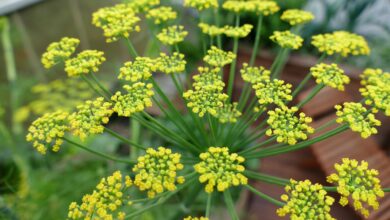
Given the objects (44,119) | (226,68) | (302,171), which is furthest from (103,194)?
(226,68)

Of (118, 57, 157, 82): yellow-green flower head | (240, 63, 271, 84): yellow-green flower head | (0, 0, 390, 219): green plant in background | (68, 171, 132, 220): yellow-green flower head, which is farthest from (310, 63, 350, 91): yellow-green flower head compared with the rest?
(68, 171, 132, 220): yellow-green flower head

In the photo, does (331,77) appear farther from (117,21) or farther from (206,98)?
(117,21)

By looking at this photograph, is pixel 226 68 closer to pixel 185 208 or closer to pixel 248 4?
pixel 248 4

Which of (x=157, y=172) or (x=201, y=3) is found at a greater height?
(x=201, y=3)

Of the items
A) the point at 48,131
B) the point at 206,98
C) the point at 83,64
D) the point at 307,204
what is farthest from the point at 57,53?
the point at 307,204

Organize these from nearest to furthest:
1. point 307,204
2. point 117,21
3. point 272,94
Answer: point 307,204 < point 272,94 < point 117,21

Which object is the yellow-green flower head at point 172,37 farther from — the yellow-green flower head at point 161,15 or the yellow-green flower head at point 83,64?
the yellow-green flower head at point 83,64

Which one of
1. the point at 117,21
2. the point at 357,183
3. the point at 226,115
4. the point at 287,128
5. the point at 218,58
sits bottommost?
the point at 357,183

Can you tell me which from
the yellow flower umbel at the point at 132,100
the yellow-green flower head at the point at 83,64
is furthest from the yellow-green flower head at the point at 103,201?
the yellow-green flower head at the point at 83,64
